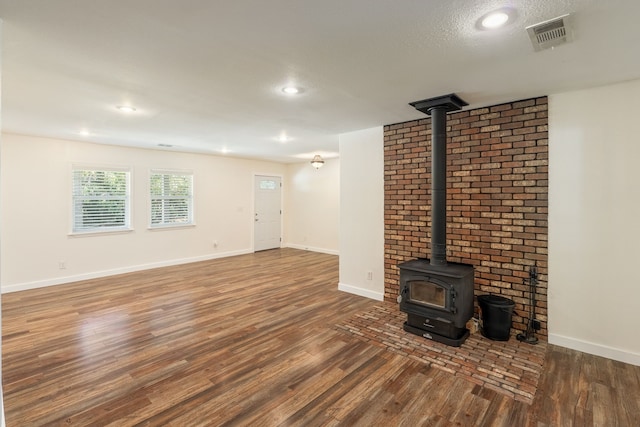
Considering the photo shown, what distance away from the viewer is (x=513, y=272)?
3.27 m

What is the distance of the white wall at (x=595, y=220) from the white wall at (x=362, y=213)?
1.97m

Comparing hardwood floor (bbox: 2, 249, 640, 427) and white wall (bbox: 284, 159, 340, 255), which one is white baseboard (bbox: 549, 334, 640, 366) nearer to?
hardwood floor (bbox: 2, 249, 640, 427)

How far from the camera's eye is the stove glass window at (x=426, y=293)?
309 cm

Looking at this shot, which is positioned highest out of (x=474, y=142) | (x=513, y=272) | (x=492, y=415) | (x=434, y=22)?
(x=434, y=22)

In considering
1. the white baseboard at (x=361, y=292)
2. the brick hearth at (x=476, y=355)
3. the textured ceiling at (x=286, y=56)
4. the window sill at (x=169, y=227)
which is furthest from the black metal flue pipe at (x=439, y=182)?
the window sill at (x=169, y=227)

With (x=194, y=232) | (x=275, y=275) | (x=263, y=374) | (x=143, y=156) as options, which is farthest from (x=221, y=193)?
(x=263, y=374)

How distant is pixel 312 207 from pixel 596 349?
6337 millimetres

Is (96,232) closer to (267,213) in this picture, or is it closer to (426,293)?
(267,213)

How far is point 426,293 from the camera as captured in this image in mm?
3195

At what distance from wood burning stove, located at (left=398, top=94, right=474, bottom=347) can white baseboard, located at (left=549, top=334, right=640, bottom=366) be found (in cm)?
85

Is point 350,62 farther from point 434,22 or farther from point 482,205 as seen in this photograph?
point 482,205

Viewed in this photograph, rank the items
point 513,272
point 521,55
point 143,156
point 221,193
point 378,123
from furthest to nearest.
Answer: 1. point 221,193
2. point 143,156
3. point 378,123
4. point 513,272
5. point 521,55

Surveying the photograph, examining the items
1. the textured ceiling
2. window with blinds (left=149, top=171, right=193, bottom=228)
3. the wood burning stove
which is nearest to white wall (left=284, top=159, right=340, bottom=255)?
window with blinds (left=149, top=171, right=193, bottom=228)

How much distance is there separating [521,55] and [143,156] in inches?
249
